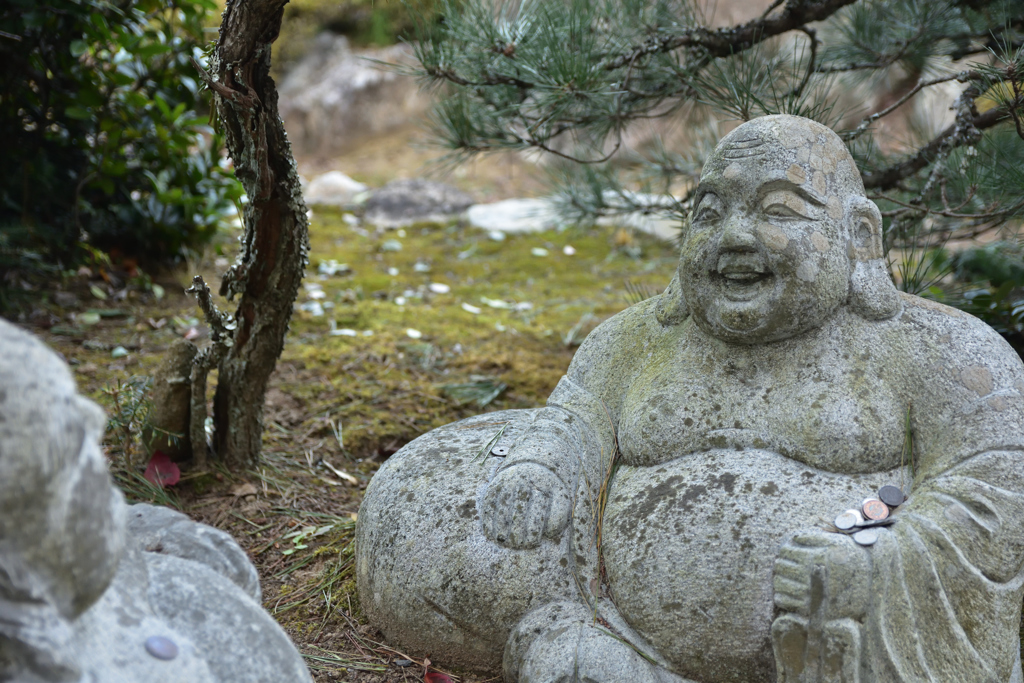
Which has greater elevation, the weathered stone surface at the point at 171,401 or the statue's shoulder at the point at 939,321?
the statue's shoulder at the point at 939,321

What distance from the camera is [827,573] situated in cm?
206

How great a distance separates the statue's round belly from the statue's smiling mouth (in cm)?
41

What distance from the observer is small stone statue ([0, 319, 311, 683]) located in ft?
4.27

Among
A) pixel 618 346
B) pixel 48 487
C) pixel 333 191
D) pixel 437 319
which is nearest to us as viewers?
pixel 48 487

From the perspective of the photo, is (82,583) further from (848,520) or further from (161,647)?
(848,520)

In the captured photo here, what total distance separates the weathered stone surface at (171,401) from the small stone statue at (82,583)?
1.72m

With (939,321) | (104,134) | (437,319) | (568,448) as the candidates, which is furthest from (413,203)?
(939,321)

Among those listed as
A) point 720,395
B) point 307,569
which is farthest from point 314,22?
point 720,395

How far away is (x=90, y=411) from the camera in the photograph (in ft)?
4.63

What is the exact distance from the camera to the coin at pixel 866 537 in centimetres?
209

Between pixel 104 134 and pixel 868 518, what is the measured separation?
184 inches

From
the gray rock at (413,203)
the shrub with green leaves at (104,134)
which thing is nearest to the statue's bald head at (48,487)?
the shrub with green leaves at (104,134)

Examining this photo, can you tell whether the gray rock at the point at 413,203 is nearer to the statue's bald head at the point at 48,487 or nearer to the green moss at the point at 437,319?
the green moss at the point at 437,319

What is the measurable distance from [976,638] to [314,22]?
8241mm
